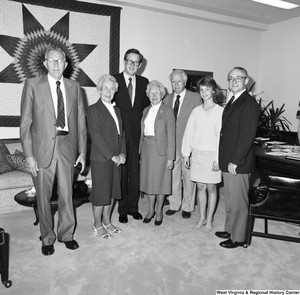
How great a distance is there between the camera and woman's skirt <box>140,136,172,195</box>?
2.99m

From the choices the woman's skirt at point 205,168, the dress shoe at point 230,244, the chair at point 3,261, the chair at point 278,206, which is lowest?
the dress shoe at point 230,244

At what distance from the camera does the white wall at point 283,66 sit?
5305 mm

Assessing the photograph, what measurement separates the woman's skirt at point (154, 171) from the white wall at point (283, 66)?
3.61m

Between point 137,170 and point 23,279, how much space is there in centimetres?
153

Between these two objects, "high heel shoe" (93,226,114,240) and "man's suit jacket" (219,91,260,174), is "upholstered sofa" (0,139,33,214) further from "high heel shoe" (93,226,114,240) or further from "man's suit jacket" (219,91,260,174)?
"man's suit jacket" (219,91,260,174)

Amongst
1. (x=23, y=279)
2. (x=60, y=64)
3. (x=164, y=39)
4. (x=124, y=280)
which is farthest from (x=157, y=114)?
(x=164, y=39)

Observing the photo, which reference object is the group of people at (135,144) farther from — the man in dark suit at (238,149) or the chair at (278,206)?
the chair at (278,206)

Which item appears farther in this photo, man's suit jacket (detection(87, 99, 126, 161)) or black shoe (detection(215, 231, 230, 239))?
black shoe (detection(215, 231, 230, 239))

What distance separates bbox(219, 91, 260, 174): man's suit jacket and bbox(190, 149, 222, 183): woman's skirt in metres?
0.21

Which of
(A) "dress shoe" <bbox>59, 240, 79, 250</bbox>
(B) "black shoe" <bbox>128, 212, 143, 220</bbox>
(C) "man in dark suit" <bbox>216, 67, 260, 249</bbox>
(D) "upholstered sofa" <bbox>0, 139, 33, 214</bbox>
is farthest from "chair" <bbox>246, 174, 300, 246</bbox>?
(D) "upholstered sofa" <bbox>0, 139, 33, 214</bbox>

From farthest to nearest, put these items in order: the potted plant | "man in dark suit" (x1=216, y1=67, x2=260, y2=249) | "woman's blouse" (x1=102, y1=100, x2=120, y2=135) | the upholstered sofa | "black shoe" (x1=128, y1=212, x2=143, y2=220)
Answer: the potted plant
the upholstered sofa
"black shoe" (x1=128, y1=212, x2=143, y2=220)
"woman's blouse" (x1=102, y1=100, x2=120, y2=135)
"man in dark suit" (x1=216, y1=67, x2=260, y2=249)

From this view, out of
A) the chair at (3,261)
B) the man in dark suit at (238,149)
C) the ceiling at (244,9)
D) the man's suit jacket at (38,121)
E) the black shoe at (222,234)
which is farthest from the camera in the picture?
the ceiling at (244,9)

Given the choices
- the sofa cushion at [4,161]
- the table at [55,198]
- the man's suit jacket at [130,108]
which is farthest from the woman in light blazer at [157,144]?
the sofa cushion at [4,161]

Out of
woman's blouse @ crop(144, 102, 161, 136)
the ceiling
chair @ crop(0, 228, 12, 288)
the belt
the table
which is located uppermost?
the ceiling
